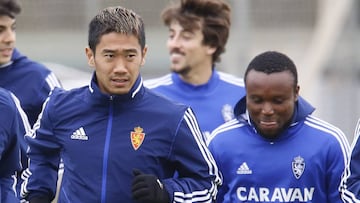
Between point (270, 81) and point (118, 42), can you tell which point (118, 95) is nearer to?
point (118, 42)

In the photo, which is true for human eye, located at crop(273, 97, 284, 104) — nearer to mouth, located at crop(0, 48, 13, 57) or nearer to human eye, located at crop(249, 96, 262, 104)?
human eye, located at crop(249, 96, 262, 104)

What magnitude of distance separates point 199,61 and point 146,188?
9.13 ft

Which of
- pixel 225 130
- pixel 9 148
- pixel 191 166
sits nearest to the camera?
pixel 191 166

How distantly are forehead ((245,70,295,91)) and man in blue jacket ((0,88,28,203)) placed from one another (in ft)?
3.68

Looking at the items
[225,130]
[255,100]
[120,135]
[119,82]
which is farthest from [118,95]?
[225,130]

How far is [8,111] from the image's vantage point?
5586mm

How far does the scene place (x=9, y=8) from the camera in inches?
267

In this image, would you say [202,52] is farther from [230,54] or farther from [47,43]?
[47,43]

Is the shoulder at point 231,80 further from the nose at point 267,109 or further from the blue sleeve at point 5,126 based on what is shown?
the blue sleeve at point 5,126

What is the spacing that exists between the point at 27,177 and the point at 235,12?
462 cm

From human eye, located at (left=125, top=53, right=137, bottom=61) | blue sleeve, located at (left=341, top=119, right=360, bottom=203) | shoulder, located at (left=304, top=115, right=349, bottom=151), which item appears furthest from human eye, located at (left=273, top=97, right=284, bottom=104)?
human eye, located at (left=125, top=53, right=137, bottom=61)

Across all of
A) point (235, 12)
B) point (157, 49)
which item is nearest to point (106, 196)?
point (235, 12)

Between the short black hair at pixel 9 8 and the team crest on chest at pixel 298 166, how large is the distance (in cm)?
190

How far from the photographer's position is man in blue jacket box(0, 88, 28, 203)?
18.2 ft
